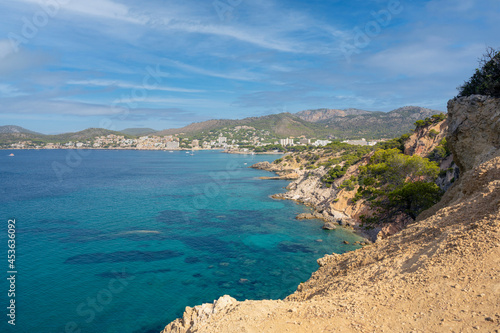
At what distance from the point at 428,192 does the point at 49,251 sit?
116ft

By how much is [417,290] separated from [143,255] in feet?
85.1

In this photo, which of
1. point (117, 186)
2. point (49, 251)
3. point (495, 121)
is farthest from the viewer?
point (117, 186)

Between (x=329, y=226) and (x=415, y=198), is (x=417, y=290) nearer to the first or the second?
(x=415, y=198)

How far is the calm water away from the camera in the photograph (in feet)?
66.6

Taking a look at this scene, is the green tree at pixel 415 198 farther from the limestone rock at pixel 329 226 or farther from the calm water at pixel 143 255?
the limestone rock at pixel 329 226

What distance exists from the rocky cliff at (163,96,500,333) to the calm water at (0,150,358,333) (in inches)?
352

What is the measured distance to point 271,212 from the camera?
1864 inches

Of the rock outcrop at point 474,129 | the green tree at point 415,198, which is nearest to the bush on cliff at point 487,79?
the rock outcrop at point 474,129

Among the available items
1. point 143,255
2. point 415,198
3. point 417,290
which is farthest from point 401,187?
point 143,255

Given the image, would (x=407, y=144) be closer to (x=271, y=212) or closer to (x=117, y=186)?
(x=271, y=212)

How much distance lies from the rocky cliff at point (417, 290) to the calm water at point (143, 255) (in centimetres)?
895

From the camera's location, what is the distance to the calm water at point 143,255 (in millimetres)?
20312

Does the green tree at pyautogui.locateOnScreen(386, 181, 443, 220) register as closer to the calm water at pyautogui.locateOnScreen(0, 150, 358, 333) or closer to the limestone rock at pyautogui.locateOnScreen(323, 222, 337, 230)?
the calm water at pyautogui.locateOnScreen(0, 150, 358, 333)

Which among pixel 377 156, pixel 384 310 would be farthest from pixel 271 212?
pixel 384 310
